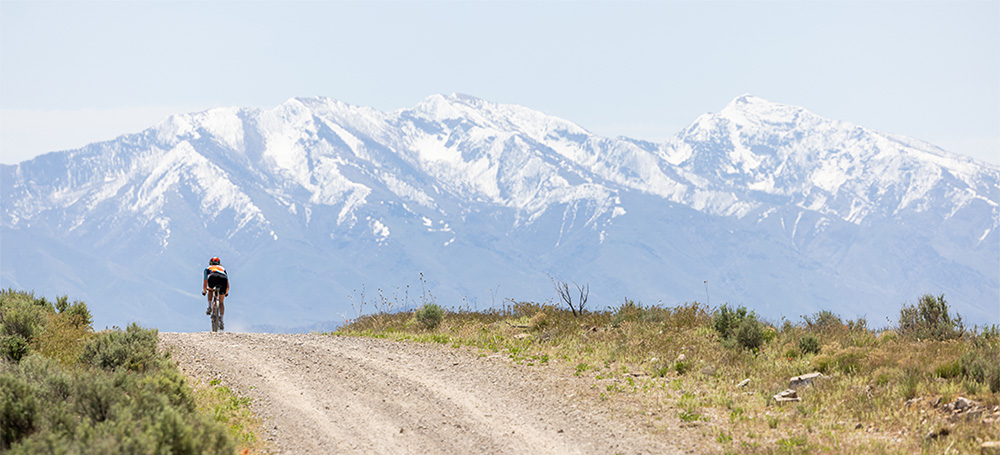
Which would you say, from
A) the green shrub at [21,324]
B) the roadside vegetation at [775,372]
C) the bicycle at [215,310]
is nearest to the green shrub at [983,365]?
the roadside vegetation at [775,372]

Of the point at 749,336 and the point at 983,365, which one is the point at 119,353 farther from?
the point at 983,365

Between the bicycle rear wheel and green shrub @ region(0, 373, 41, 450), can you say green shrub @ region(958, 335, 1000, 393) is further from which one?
the bicycle rear wheel

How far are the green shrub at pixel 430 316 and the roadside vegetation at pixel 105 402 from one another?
828 cm

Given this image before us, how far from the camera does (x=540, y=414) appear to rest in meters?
12.5

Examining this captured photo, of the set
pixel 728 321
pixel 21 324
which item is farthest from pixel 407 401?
pixel 21 324

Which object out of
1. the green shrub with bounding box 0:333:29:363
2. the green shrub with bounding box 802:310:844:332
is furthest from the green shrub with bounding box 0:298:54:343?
the green shrub with bounding box 802:310:844:332

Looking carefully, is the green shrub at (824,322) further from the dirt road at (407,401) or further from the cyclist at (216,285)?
the cyclist at (216,285)

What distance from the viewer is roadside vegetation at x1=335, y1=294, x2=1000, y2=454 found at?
1044 cm

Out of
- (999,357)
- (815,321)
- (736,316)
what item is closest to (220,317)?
(736,316)

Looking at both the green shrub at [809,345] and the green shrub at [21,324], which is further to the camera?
the green shrub at [21,324]

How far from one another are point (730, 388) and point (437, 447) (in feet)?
17.4

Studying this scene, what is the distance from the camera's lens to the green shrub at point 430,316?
2214 centimetres

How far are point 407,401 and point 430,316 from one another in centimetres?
876

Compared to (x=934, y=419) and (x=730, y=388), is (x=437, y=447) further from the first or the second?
(x=934, y=419)
